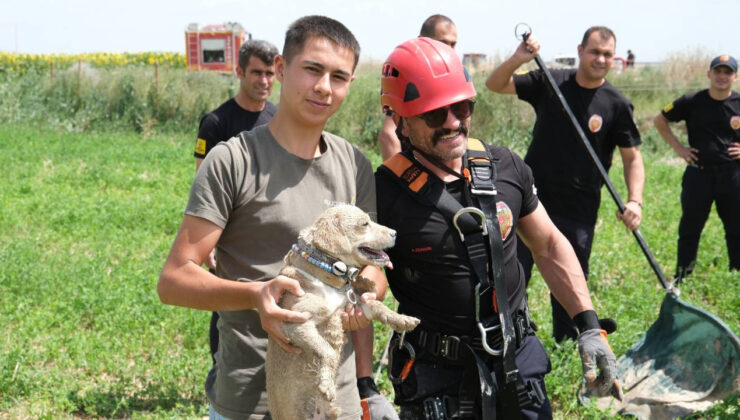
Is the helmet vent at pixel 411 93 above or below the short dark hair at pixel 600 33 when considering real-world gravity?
below

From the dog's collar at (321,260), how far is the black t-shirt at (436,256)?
0.61 metres

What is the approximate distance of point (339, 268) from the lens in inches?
100

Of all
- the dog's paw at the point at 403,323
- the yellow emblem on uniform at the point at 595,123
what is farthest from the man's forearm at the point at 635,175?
the dog's paw at the point at 403,323

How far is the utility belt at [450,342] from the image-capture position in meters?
3.15

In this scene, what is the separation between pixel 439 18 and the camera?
5.64 m

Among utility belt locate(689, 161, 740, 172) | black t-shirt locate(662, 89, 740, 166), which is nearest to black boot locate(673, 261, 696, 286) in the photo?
utility belt locate(689, 161, 740, 172)

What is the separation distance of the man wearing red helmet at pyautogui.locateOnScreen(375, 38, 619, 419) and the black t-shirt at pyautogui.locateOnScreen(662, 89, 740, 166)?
6569mm

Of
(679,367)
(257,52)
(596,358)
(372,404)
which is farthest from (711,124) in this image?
(372,404)

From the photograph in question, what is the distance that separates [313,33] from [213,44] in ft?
118

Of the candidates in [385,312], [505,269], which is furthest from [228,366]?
[505,269]

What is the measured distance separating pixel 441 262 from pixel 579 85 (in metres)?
4.22

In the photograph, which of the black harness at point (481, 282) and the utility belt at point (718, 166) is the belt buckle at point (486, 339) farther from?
the utility belt at point (718, 166)

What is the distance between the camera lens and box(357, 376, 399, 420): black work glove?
2932mm

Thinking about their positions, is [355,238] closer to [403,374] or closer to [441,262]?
[441,262]
